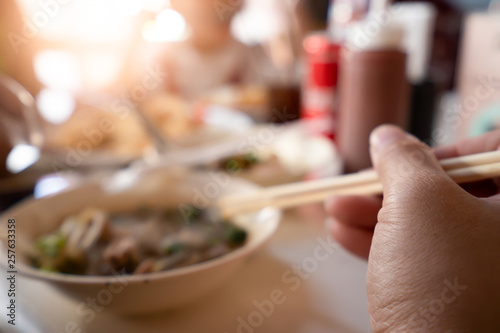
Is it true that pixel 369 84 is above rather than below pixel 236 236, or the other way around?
above

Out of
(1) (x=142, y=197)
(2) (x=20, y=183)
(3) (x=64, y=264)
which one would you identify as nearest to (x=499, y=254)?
(3) (x=64, y=264)

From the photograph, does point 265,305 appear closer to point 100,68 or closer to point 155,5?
point 155,5

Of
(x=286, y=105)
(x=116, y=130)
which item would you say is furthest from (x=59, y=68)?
(x=286, y=105)

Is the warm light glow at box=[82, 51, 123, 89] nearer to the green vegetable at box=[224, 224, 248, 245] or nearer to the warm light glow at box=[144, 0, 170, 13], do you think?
the warm light glow at box=[144, 0, 170, 13]

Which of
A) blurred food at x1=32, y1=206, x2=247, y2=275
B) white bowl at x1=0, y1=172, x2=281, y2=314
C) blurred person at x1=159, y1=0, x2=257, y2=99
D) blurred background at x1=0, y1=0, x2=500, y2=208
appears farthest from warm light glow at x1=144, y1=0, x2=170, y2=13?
blurred person at x1=159, y1=0, x2=257, y2=99

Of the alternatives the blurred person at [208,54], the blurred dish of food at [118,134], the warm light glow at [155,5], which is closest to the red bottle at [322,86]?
the blurred dish of food at [118,134]
